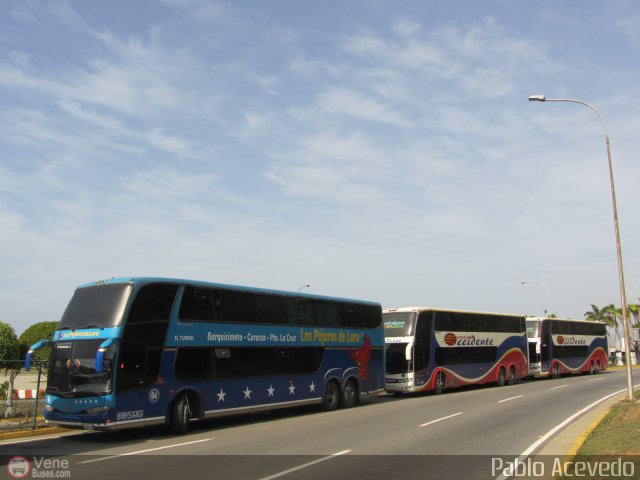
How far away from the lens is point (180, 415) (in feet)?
48.9

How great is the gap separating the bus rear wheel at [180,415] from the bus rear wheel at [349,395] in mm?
7670

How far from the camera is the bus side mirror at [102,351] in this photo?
13.1 metres

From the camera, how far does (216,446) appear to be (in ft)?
41.9

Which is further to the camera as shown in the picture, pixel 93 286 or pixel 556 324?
pixel 556 324

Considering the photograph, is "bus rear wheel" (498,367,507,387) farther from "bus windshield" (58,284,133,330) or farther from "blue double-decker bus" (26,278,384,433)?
"bus windshield" (58,284,133,330)

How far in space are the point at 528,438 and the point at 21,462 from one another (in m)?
10.4

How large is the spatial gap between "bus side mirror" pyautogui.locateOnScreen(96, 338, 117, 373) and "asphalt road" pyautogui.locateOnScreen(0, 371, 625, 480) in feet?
5.57

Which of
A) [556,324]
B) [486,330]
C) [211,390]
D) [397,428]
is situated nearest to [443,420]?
[397,428]

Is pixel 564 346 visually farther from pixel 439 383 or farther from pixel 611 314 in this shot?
pixel 611 314

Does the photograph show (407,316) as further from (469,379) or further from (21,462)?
(21,462)

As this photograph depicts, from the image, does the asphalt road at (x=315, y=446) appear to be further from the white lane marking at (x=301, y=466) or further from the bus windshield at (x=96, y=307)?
the bus windshield at (x=96, y=307)

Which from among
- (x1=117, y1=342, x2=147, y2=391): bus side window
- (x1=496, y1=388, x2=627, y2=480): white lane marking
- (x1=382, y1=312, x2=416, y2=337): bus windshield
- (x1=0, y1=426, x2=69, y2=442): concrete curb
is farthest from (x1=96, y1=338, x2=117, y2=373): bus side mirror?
(x1=382, y1=312, x2=416, y2=337): bus windshield

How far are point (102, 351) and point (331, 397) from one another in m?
9.81

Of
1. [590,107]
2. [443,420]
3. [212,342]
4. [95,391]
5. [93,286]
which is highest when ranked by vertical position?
[590,107]
